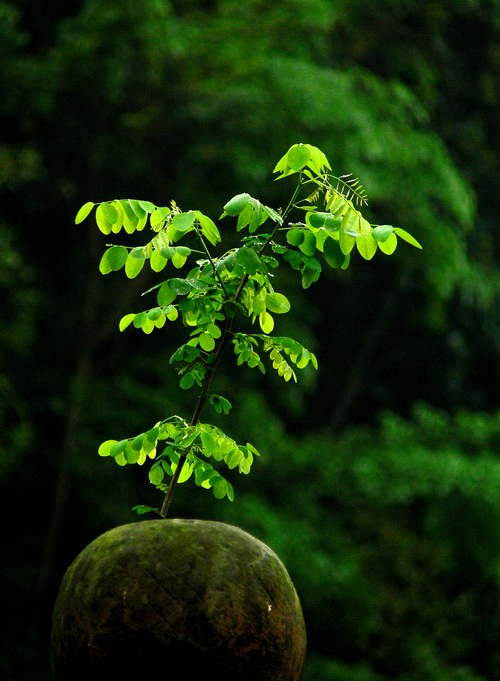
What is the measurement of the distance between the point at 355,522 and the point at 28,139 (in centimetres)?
407

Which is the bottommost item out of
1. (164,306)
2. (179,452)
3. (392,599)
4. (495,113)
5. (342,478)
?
(392,599)

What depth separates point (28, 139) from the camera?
7.05 meters

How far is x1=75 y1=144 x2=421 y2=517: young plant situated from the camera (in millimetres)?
2082

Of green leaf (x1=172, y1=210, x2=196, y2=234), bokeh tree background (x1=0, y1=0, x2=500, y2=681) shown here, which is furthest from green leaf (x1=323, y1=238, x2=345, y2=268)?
bokeh tree background (x1=0, y1=0, x2=500, y2=681)

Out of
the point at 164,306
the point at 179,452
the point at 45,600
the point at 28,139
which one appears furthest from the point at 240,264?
the point at 45,600

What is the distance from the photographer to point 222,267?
2.26m

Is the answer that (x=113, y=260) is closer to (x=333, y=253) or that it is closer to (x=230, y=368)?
(x=333, y=253)

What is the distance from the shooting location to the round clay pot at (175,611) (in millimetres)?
2061

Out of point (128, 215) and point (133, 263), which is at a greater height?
point (128, 215)

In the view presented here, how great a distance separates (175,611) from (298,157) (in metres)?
1.01

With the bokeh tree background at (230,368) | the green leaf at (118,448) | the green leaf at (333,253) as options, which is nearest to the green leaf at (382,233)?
the green leaf at (333,253)

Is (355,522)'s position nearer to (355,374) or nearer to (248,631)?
(355,374)

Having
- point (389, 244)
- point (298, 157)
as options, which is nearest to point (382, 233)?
point (389, 244)

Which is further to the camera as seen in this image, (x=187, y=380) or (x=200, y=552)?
(x=187, y=380)
